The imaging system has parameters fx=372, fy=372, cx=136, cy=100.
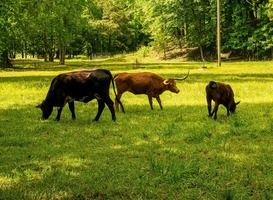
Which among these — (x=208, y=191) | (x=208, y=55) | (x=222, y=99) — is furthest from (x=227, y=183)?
(x=208, y=55)

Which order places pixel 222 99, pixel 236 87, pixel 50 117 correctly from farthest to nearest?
pixel 236 87 → pixel 50 117 → pixel 222 99

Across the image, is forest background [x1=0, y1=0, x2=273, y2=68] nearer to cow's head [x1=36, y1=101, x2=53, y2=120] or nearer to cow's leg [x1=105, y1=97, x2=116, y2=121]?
Result: cow's head [x1=36, y1=101, x2=53, y2=120]

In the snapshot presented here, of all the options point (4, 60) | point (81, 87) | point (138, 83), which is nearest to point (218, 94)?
point (138, 83)

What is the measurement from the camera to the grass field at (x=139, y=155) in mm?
5957

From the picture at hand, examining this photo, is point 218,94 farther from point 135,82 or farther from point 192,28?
point 192,28

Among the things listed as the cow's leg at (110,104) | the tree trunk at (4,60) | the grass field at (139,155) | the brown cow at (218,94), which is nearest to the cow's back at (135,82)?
the grass field at (139,155)

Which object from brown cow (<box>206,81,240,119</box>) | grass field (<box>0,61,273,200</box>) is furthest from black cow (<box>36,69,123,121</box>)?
brown cow (<box>206,81,240,119</box>)

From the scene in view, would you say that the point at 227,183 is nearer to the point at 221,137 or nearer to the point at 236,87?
the point at 221,137

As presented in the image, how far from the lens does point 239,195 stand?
5.64 m

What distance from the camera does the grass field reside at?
5.96 meters

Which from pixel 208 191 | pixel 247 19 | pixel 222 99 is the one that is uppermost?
pixel 247 19

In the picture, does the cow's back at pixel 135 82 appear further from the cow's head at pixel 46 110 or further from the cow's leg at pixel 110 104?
the cow's head at pixel 46 110

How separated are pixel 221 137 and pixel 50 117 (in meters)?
6.09

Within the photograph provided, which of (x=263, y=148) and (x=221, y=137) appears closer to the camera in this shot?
(x=263, y=148)
